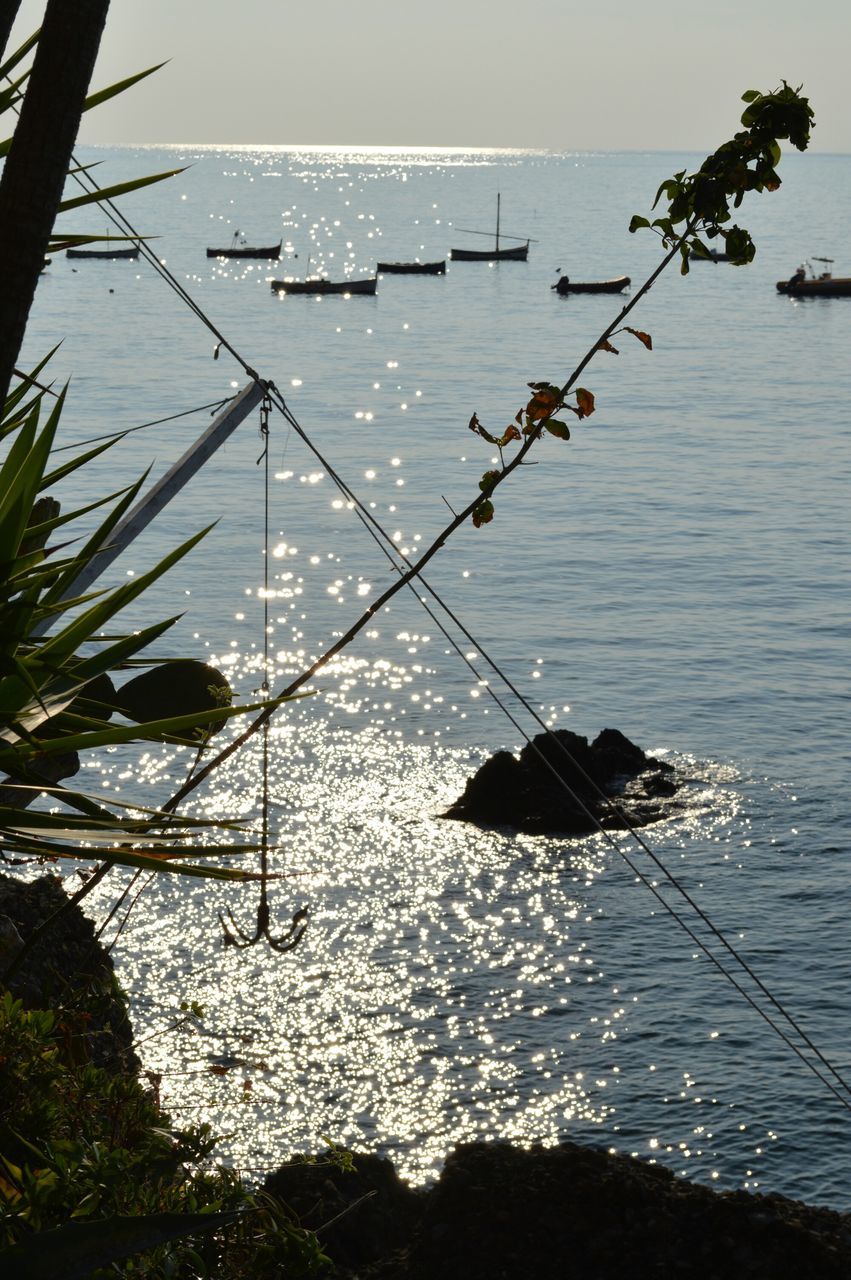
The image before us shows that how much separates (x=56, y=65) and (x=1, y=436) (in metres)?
1.65

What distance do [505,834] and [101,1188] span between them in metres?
17.7

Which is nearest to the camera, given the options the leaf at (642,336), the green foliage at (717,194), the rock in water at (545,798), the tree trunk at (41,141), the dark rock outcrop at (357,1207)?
the tree trunk at (41,141)

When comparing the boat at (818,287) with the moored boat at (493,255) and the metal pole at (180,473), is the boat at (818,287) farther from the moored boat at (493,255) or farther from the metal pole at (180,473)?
the metal pole at (180,473)

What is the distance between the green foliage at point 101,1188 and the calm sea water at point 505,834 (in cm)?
42

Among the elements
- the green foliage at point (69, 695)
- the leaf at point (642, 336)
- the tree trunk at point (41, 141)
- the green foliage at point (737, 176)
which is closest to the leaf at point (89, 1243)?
the green foliage at point (69, 695)

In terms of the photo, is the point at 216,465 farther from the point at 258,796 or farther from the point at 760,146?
the point at 760,146

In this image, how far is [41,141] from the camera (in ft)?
11.0

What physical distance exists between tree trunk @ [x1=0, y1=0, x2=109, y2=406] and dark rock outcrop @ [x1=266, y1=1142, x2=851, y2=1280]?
719 cm

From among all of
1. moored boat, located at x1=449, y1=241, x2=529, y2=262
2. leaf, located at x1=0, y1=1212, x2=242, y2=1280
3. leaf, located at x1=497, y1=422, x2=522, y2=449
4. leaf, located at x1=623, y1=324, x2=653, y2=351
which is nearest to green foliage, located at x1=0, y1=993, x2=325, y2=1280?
leaf, located at x1=0, y1=1212, x2=242, y2=1280

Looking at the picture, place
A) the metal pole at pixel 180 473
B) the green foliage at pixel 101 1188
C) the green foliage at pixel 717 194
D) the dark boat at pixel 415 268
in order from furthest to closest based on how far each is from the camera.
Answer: the dark boat at pixel 415 268 → the metal pole at pixel 180 473 → the green foliage at pixel 717 194 → the green foliage at pixel 101 1188

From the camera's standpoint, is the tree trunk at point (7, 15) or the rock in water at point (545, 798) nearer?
the tree trunk at point (7, 15)

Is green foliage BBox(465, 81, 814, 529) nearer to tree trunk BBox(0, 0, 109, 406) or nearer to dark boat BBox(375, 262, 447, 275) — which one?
tree trunk BBox(0, 0, 109, 406)

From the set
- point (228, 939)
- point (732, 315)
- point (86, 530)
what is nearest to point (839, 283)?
point (732, 315)

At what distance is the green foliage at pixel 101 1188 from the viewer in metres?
3.11
